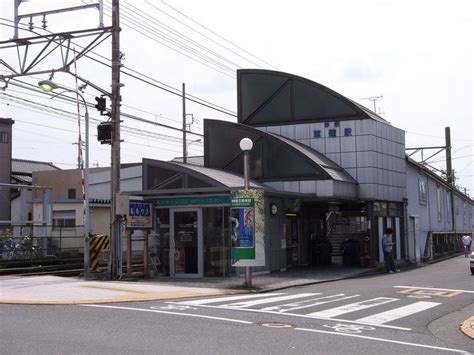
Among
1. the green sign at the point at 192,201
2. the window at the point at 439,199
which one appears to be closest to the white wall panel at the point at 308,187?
the green sign at the point at 192,201

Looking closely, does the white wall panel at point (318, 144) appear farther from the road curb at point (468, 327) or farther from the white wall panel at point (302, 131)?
the road curb at point (468, 327)

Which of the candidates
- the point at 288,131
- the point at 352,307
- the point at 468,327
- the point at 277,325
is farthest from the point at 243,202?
the point at 288,131

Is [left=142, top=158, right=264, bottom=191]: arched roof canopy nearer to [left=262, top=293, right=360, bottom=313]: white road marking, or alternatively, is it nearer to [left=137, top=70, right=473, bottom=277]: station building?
[left=137, top=70, right=473, bottom=277]: station building

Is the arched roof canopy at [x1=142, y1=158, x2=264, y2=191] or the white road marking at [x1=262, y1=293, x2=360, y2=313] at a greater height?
the arched roof canopy at [x1=142, y1=158, x2=264, y2=191]

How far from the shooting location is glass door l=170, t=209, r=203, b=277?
833 inches

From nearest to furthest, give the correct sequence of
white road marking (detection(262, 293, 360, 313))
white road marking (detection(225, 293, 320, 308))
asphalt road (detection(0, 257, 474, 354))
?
asphalt road (detection(0, 257, 474, 354)) → white road marking (detection(262, 293, 360, 313)) → white road marking (detection(225, 293, 320, 308))

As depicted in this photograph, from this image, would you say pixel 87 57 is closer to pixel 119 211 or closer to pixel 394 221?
pixel 119 211

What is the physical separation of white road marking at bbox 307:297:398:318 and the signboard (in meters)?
9.02

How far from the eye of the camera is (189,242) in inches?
845

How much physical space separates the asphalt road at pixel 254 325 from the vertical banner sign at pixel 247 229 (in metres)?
1.57

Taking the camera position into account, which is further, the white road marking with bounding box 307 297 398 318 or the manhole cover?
the white road marking with bounding box 307 297 398 318

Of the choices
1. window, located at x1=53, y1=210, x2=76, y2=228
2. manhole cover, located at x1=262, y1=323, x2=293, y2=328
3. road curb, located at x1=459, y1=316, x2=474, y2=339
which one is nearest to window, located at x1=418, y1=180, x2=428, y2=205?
window, located at x1=53, y1=210, x2=76, y2=228

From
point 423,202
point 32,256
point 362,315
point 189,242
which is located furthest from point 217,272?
point 423,202

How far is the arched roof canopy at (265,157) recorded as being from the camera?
2470 cm
